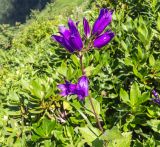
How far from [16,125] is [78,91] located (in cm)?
150

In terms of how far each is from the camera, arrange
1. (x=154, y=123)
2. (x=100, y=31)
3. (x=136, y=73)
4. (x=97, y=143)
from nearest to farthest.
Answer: (x=100, y=31)
(x=97, y=143)
(x=154, y=123)
(x=136, y=73)

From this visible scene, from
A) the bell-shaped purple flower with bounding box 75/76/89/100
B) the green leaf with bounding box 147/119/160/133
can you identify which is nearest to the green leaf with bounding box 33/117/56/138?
the green leaf with bounding box 147/119/160/133

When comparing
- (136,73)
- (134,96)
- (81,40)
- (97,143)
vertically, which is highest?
(81,40)

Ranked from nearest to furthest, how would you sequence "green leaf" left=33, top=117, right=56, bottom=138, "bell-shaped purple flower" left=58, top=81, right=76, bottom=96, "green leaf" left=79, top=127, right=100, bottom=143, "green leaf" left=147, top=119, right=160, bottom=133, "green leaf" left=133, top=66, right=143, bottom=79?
1. "bell-shaped purple flower" left=58, top=81, right=76, bottom=96
2. "green leaf" left=79, top=127, right=100, bottom=143
3. "green leaf" left=147, top=119, right=160, bottom=133
4. "green leaf" left=33, top=117, right=56, bottom=138
5. "green leaf" left=133, top=66, right=143, bottom=79

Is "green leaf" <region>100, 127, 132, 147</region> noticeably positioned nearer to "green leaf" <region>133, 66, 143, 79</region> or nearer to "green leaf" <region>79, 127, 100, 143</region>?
"green leaf" <region>79, 127, 100, 143</region>

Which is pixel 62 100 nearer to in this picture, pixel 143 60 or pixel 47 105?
pixel 47 105

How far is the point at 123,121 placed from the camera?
10.4 feet

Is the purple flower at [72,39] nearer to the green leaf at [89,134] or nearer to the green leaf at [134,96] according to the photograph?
the green leaf at [89,134]

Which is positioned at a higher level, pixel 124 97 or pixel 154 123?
pixel 124 97

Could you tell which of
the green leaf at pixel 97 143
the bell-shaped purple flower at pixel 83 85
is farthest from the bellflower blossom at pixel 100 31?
the green leaf at pixel 97 143

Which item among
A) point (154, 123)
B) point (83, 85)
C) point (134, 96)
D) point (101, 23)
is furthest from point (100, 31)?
point (154, 123)

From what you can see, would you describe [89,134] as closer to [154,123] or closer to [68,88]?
[68,88]

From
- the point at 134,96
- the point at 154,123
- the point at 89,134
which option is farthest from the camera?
the point at 134,96

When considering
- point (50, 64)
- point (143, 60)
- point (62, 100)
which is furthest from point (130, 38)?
point (50, 64)
